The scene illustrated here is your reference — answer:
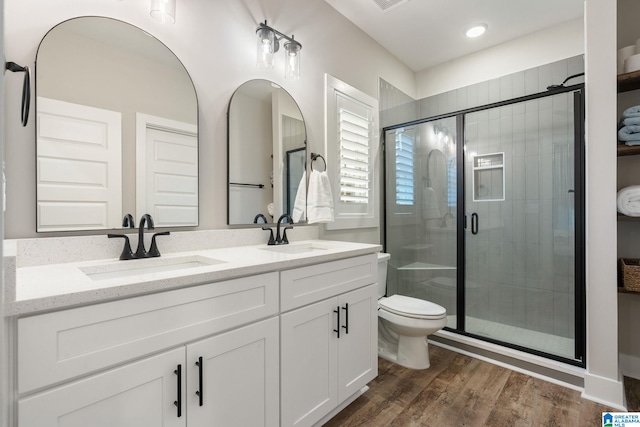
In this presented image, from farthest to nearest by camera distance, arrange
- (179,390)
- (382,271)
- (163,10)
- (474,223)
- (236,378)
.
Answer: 1. (474,223)
2. (382,271)
3. (163,10)
4. (236,378)
5. (179,390)

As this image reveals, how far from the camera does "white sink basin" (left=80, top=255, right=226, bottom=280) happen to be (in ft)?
3.83

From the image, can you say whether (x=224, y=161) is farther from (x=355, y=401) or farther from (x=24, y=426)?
(x=355, y=401)

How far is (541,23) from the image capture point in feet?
8.40

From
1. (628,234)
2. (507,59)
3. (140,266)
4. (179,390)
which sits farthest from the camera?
(507,59)

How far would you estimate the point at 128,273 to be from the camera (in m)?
1.24

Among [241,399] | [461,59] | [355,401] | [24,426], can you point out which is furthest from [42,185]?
[461,59]

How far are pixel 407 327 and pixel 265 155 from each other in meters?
1.50

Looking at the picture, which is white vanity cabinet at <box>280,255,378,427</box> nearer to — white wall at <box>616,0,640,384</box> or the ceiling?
white wall at <box>616,0,640,384</box>

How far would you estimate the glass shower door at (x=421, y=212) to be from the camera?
2.74 metres

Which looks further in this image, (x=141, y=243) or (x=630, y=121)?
(x=630, y=121)

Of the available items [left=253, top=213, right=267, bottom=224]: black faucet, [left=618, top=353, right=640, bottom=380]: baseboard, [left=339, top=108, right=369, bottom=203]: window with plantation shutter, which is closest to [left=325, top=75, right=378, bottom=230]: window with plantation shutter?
[left=339, top=108, right=369, bottom=203]: window with plantation shutter

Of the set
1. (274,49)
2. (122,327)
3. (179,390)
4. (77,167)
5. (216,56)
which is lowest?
(179,390)

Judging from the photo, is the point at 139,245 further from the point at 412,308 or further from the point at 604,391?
the point at 604,391

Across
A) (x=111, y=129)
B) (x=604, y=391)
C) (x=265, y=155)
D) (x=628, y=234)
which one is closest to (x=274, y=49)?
(x=265, y=155)
